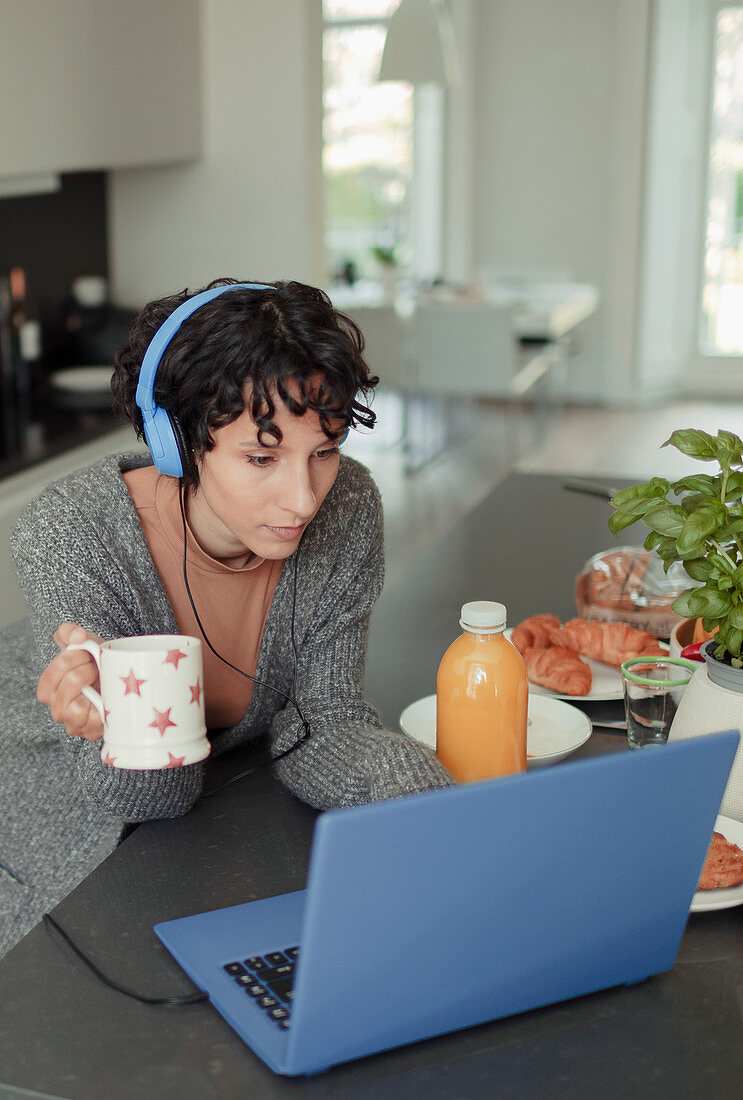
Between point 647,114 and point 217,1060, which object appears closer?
point 217,1060

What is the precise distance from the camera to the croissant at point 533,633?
1401 millimetres

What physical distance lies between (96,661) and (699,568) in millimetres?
494

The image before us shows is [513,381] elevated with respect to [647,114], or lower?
lower

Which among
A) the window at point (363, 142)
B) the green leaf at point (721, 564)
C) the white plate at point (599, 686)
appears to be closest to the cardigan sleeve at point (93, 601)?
the white plate at point (599, 686)

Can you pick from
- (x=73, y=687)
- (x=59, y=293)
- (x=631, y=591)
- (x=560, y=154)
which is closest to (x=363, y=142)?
(x=560, y=154)

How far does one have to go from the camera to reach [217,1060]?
763 mm

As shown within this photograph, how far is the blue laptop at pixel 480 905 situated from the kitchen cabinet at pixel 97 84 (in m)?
2.37

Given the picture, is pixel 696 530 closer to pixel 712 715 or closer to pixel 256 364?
pixel 712 715

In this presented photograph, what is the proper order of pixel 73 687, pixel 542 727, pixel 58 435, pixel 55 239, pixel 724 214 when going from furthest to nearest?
pixel 724 214, pixel 55 239, pixel 58 435, pixel 542 727, pixel 73 687

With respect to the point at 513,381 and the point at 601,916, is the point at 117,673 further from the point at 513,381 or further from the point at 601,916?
the point at 513,381

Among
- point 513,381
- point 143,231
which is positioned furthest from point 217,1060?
point 513,381

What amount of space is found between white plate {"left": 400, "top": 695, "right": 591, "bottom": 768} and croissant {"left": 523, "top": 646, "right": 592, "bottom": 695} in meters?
0.03

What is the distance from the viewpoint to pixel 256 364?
1.04m

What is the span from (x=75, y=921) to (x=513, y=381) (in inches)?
Result: 191
